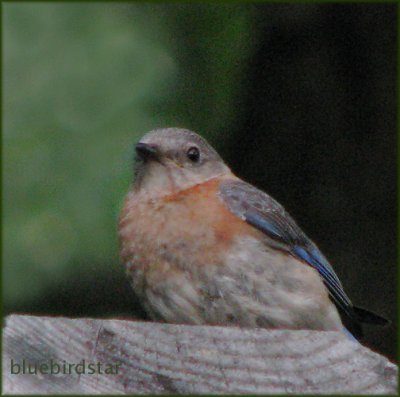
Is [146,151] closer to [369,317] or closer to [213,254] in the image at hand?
[213,254]

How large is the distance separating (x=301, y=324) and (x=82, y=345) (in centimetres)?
151

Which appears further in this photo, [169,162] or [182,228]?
[169,162]

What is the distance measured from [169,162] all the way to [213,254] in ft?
3.15

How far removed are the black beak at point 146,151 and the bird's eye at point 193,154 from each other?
215 millimetres

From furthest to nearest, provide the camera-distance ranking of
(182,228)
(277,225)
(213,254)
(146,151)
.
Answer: (146,151), (277,225), (182,228), (213,254)

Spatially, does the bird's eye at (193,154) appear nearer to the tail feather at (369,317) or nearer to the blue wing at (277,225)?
the blue wing at (277,225)

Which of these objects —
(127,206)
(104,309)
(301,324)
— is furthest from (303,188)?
(301,324)

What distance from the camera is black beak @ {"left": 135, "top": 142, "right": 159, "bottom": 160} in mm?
4910

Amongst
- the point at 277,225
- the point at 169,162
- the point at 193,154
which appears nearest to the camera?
the point at 277,225

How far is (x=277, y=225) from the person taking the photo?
4.84 m

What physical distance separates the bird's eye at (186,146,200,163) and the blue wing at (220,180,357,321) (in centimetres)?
23

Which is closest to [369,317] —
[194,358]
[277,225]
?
[277,225]

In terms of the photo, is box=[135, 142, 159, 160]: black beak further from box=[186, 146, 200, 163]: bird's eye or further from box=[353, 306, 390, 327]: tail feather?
box=[353, 306, 390, 327]: tail feather

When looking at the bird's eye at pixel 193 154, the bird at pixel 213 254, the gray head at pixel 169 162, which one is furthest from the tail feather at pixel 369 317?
the bird's eye at pixel 193 154
